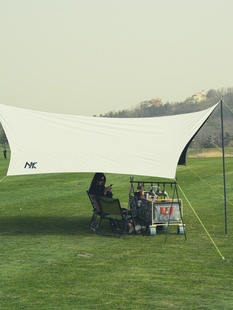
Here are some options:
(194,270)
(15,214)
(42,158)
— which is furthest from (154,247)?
(15,214)

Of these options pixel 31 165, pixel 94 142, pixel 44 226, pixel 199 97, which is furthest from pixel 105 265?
pixel 199 97

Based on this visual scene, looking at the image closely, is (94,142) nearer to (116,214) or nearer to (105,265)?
(116,214)

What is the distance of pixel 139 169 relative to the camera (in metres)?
13.2

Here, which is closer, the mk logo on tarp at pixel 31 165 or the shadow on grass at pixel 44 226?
the mk logo on tarp at pixel 31 165

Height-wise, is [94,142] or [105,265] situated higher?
[94,142]

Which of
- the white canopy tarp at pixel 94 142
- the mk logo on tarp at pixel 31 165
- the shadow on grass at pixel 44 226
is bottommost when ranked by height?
the shadow on grass at pixel 44 226

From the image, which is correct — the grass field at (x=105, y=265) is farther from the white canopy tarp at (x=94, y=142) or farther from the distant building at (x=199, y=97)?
the distant building at (x=199, y=97)

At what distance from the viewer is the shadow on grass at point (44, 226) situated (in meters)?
14.6

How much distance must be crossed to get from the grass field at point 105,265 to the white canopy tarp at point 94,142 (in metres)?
1.41

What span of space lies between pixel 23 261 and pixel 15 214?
691 centimetres

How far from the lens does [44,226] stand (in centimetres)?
1559

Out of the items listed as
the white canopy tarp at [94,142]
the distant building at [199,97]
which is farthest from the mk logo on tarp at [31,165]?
the distant building at [199,97]

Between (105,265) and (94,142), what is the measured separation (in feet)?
12.9

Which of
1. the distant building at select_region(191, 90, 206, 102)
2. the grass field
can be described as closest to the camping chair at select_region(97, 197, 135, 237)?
the grass field
